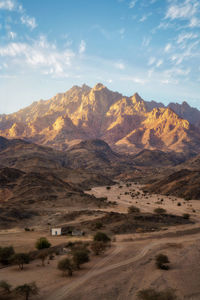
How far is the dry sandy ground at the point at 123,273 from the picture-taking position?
18.8 meters

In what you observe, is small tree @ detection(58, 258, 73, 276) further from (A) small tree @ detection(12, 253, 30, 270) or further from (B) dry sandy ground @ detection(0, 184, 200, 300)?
(A) small tree @ detection(12, 253, 30, 270)

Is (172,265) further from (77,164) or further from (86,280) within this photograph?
(77,164)

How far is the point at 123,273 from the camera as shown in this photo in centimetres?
2244

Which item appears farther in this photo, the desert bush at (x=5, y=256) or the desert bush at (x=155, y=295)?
the desert bush at (x=5, y=256)

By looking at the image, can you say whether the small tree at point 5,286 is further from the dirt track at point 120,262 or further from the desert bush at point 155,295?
the desert bush at point 155,295

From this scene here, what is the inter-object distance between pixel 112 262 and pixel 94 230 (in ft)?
46.4

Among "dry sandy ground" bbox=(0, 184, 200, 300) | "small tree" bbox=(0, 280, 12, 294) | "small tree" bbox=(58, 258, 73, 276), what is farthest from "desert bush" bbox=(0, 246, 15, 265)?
"small tree" bbox=(0, 280, 12, 294)

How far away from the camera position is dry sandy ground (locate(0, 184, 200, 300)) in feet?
61.7

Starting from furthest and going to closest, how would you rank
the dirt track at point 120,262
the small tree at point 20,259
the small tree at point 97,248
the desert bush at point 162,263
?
1. the small tree at point 97,248
2. the small tree at point 20,259
3. the desert bush at point 162,263
4. the dirt track at point 120,262

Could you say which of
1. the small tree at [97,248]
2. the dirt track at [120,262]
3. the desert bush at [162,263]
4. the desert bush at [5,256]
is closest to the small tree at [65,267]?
the dirt track at [120,262]

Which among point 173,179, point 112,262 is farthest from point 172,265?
point 173,179

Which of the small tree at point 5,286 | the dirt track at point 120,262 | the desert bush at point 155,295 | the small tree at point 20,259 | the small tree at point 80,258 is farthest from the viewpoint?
the small tree at point 20,259

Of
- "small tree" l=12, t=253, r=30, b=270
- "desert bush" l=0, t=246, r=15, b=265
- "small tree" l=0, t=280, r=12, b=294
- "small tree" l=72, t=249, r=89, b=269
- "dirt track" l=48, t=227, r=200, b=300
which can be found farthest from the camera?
"desert bush" l=0, t=246, r=15, b=265

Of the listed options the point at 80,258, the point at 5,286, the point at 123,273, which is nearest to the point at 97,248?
the point at 80,258
